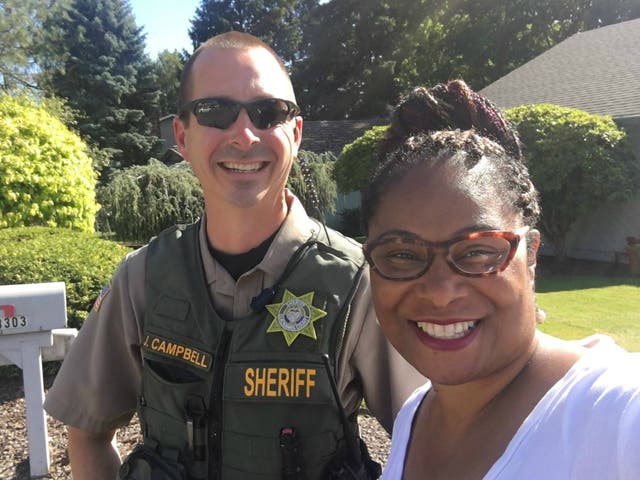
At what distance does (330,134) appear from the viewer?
968 inches

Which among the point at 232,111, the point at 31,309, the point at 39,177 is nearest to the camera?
the point at 232,111

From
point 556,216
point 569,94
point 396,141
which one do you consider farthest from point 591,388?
point 569,94

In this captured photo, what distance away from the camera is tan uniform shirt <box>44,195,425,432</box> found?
68.6 inches

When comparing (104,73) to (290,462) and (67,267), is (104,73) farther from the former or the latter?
(290,462)

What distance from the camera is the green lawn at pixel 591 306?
22.1 ft

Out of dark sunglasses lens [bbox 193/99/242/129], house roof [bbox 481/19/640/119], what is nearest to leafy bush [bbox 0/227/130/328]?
dark sunglasses lens [bbox 193/99/242/129]

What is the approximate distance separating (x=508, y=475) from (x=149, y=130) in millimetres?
29450

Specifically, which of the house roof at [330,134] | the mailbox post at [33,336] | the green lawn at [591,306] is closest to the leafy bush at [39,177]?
the mailbox post at [33,336]

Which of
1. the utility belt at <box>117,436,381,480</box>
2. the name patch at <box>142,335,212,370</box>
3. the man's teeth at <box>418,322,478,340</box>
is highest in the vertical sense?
the man's teeth at <box>418,322,478,340</box>

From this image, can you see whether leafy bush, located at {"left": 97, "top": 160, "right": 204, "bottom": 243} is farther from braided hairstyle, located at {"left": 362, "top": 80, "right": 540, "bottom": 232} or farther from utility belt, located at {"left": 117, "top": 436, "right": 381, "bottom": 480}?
braided hairstyle, located at {"left": 362, "top": 80, "right": 540, "bottom": 232}

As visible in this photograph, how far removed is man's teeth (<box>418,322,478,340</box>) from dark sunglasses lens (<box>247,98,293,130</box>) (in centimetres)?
94

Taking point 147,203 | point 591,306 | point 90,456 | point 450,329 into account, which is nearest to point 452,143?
point 450,329

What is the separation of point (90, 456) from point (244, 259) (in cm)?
90

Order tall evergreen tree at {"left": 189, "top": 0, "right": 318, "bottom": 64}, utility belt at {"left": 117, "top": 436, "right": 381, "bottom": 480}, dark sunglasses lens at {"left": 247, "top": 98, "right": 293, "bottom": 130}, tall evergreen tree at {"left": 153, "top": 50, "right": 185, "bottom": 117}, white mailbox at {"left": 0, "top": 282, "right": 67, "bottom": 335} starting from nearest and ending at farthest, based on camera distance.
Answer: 1. utility belt at {"left": 117, "top": 436, "right": 381, "bottom": 480}
2. dark sunglasses lens at {"left": 247, "top": 98, "right": 293, "bottom": 130}
3. white mailbox at {"left": 0, "top": 282, "right": 67, "bottom": 335}
4. tall evergreen tree at {"left": 153, "top": 50, "right": 185, "bottom": 117}
5. tall evergreen tree at {"left": 189, "top": 0, "right": 318, "bottom": 64}
